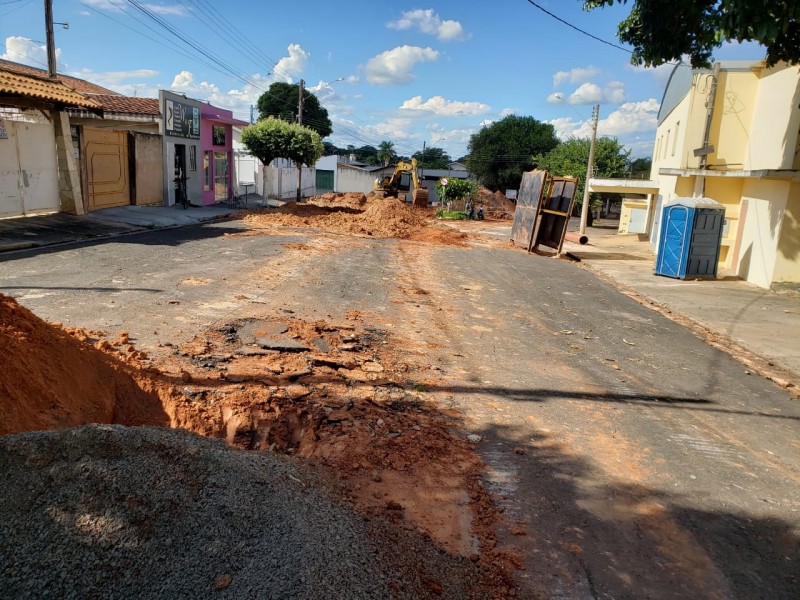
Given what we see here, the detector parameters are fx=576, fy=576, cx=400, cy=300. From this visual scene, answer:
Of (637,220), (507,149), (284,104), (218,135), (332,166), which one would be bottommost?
Result: (637,220)

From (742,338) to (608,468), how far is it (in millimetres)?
6588

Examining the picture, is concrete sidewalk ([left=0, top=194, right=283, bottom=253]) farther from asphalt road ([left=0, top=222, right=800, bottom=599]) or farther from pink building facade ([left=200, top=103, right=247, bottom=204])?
pink building facade ([left=200, top=103, right=247, bottom=204])

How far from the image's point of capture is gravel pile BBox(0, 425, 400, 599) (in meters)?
2.41

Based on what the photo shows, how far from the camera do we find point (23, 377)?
3.88 m

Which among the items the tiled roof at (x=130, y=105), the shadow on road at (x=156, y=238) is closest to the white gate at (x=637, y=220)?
the shadow on road at (x=156, y=238)

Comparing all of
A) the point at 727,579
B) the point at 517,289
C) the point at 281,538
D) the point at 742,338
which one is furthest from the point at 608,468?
the point at 517,289

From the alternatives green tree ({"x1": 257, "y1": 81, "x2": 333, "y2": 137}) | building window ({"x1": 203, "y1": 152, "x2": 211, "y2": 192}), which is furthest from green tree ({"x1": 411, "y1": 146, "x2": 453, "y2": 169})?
building window ({"x1": 203, "y1": 152, "x2": 211, "y2": 192})

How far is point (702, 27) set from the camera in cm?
1005

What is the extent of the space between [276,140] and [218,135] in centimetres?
433

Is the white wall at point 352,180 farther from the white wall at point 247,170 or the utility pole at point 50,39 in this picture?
the utility pole at point 50,39

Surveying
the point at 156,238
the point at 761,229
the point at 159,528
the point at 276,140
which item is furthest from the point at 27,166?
the point at 761,229

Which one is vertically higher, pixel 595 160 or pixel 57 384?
pixel 595 160

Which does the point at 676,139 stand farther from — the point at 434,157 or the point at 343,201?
the point at 434,157

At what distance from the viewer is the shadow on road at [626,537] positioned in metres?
3.34
